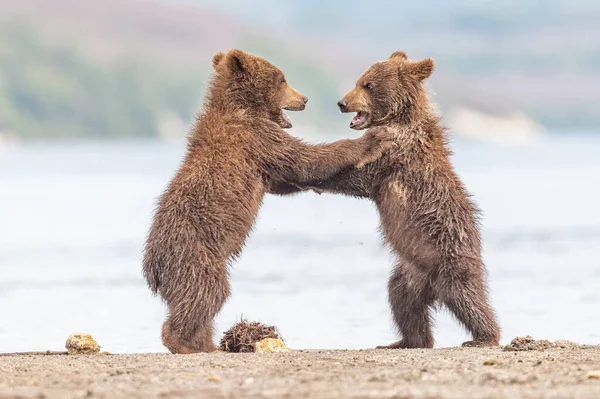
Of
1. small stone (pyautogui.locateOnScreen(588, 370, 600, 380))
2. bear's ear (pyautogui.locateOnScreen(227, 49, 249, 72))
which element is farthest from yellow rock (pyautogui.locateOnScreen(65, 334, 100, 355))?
small stone (pyautogui.locateOnScreen(588, 370, 600, 380))

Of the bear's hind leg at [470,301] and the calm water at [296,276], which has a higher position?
the calm water at [296,276]

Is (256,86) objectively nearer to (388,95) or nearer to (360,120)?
(360,120)

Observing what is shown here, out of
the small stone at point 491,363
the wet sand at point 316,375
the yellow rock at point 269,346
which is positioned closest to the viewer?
the wet sand at point 316,375

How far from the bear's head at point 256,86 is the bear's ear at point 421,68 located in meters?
0.92

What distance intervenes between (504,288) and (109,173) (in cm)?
4393

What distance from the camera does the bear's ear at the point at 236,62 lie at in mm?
8562

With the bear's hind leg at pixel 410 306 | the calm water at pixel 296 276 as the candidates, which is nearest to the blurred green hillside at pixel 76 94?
the calm water at pixel 296 276

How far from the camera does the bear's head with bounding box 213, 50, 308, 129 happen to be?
8.56 meters

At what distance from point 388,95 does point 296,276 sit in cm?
639

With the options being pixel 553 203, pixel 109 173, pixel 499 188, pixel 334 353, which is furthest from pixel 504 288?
pixel 109 173

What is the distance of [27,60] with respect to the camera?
183250 millimetres

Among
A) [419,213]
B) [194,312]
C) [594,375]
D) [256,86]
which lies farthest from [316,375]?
[256,86]

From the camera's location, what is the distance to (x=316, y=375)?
20.4ft

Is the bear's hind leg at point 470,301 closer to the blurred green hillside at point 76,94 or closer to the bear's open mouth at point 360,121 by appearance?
the bear's open mouth at point 360,121
